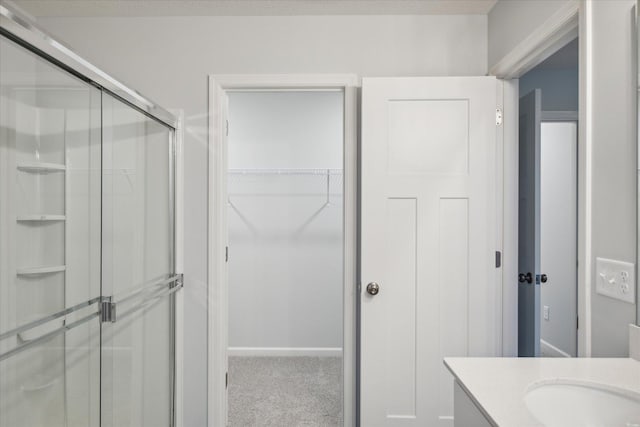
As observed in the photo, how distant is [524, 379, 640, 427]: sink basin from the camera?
89cm

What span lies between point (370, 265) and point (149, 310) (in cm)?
113

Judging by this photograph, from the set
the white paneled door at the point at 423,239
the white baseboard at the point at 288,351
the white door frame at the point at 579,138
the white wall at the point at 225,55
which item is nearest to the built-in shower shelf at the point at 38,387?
the white wall at the point at 225,55

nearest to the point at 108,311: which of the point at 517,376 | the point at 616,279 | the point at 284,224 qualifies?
the point at 517,376

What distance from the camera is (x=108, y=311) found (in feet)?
4.54

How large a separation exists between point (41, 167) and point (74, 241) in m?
0.27

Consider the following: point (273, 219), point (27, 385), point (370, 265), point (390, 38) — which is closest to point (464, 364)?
point (370, 265)

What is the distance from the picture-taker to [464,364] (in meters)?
1.05

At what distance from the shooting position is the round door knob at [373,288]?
1.91m

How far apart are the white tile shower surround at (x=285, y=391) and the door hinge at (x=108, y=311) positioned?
4.12ft

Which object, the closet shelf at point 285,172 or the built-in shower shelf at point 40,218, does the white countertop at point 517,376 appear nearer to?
the built-in shower shelf at point 40,218

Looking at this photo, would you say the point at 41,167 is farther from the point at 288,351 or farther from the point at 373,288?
the point at 288,351

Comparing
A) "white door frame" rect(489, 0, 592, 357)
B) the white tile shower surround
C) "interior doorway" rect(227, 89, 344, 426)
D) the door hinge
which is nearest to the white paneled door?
"white door frame" rect(489, 0, 592, 357)

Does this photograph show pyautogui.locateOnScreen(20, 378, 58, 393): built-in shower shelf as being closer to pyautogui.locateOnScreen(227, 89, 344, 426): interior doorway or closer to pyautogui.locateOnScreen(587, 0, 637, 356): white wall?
pyautogui.locateOnScreen(587, 0, 637, 356): white wall

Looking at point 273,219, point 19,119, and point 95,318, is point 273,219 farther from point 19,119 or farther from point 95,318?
point 19,119
